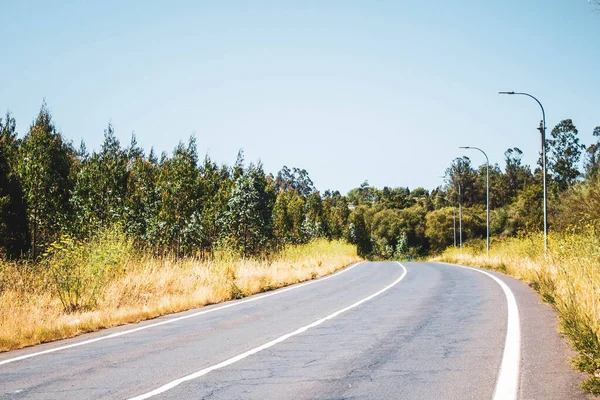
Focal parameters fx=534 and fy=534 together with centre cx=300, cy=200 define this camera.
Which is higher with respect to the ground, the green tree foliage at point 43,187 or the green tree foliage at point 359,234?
the green tree foliage at point 43,187

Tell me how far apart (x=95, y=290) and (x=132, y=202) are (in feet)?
133

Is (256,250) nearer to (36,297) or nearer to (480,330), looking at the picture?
(36,297)

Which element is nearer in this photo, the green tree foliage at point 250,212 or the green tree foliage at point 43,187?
the green tree foliage at point 250,212

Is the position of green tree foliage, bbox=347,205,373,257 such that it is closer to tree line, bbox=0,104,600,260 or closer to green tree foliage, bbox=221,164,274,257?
tree line, bbox=0,104,600,260

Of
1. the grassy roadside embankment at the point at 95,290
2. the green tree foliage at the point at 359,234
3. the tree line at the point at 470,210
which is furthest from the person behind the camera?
the green tree foliage at the point at 359,234

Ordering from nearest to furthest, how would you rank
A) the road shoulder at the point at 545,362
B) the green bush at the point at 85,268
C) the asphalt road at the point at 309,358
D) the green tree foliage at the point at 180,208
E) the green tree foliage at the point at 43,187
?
the road shoulder at the point at 545,362
the asphalt road at the point at 309,358
the green bush at the point at 85,268
the green tree foliage at the point at 43,187
the green tree foliage at the point at 180,208

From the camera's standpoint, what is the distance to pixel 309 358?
7.34 meters

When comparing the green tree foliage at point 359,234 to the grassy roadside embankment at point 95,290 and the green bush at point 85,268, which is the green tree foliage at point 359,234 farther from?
the green bush at point 85,268

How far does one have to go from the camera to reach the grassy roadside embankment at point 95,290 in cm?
1005

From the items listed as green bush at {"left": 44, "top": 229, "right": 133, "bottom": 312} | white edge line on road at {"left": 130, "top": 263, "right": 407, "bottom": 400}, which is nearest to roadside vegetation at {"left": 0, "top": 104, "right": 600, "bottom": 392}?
green bush at {"left": 44, "top": 229, "right": 133, "bottom": 312}

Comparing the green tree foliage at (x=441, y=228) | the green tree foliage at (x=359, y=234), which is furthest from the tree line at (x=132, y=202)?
the green tree foliage at (x=441, y=228)

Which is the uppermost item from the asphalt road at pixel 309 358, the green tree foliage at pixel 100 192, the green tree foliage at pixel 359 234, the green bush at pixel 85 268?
the green tree foliage at pixel 100 192

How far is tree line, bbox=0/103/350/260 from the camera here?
137 ft

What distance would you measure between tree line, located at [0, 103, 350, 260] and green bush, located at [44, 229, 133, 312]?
937 inches
